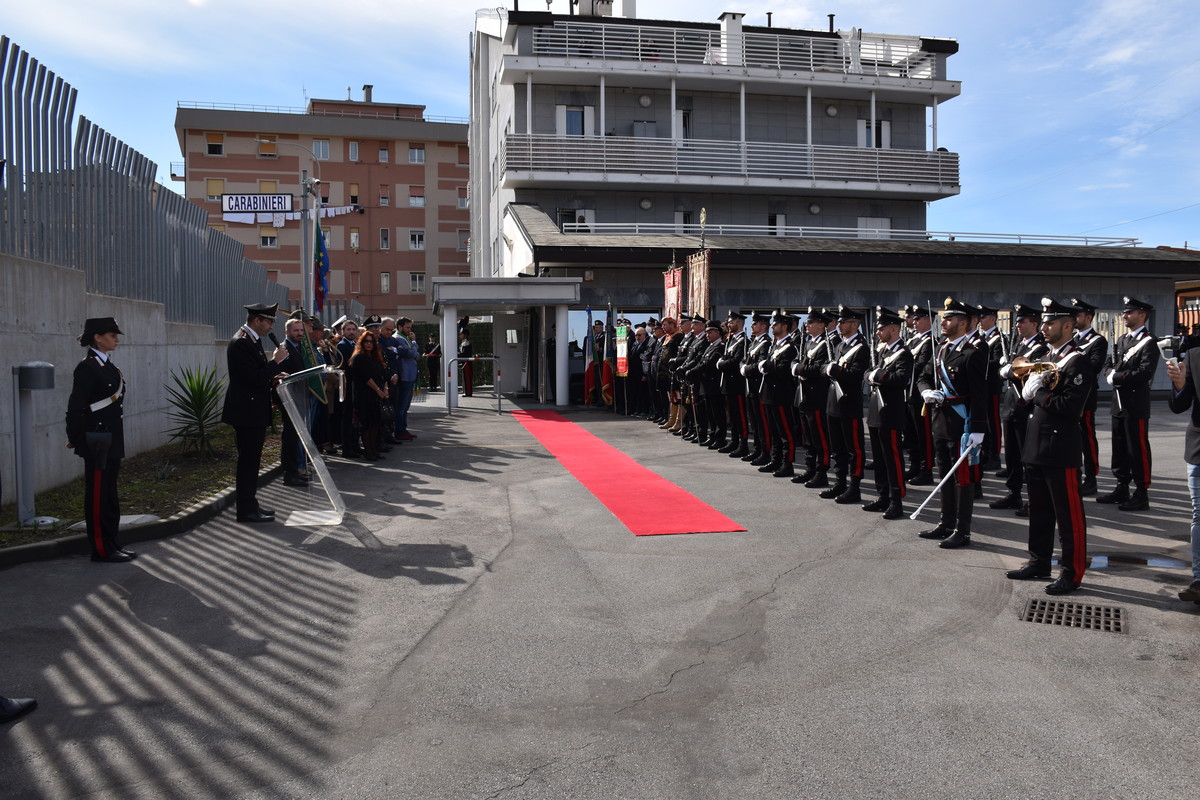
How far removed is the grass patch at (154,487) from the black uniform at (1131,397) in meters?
9.84

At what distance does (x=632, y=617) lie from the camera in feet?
18.7

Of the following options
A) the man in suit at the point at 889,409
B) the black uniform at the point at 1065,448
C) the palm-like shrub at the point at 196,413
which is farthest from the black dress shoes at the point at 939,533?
the palm-like shrub at the point at 196,413

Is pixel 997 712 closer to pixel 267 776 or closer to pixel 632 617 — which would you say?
pixel 632 617

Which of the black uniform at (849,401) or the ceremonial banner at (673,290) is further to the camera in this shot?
the ceremonial banner at (673,290)

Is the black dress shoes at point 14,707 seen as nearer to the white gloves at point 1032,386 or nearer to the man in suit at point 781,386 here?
the white gloves at point 1032,386

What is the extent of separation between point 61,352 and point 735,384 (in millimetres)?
8762

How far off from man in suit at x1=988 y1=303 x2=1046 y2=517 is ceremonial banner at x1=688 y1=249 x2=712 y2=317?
863 centimetres

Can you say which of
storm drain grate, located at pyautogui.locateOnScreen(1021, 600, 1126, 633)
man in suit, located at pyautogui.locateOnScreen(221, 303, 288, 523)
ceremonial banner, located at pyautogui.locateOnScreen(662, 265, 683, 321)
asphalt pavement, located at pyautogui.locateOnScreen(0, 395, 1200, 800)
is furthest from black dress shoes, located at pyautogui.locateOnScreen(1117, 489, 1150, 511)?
ceremonial banner, located at pyautogui.locateOnScreen(662, 265, 683, 321)

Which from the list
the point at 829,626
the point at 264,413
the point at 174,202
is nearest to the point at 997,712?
the point at 829,626

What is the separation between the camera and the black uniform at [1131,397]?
31.9ft

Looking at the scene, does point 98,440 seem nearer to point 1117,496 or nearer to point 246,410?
point 246,410

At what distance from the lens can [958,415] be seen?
8102 mm

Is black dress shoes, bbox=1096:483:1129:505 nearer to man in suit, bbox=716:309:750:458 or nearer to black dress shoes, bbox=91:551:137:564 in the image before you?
man in suit, bbox=716:309:750:458

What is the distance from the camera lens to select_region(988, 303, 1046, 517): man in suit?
28.6 feet
